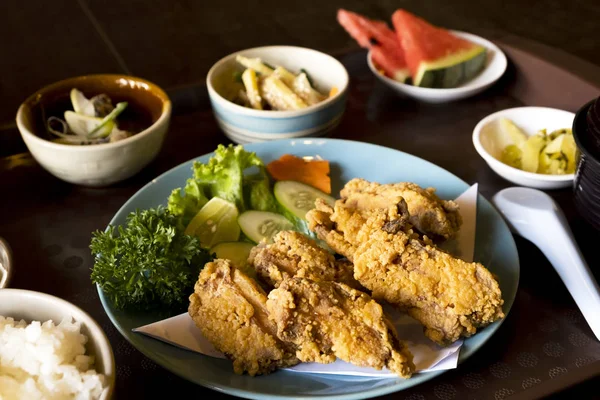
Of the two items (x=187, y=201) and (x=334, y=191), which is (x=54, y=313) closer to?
(x=187, y=201)

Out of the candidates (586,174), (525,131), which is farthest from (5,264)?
(525,131)

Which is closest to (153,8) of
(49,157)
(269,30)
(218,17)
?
(218,17)

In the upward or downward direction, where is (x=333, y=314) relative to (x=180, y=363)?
upward

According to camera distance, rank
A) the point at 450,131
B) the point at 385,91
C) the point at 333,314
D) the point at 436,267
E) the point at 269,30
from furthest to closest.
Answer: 1. the point at 269,30
2. the point at 385,91
3. the point at 450,131
4. the point at 436,267
5. the point at 333,314

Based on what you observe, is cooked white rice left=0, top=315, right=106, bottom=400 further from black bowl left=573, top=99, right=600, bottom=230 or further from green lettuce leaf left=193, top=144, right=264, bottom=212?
black bowl left=573, top=99, right=600, bottom=230

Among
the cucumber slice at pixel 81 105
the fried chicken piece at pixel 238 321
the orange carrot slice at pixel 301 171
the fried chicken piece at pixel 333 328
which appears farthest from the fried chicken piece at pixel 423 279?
the cucumber slice at pixel 81 105

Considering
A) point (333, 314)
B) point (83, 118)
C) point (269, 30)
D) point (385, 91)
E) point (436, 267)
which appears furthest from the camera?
point (269, 30)

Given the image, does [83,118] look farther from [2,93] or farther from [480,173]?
[480,173]
